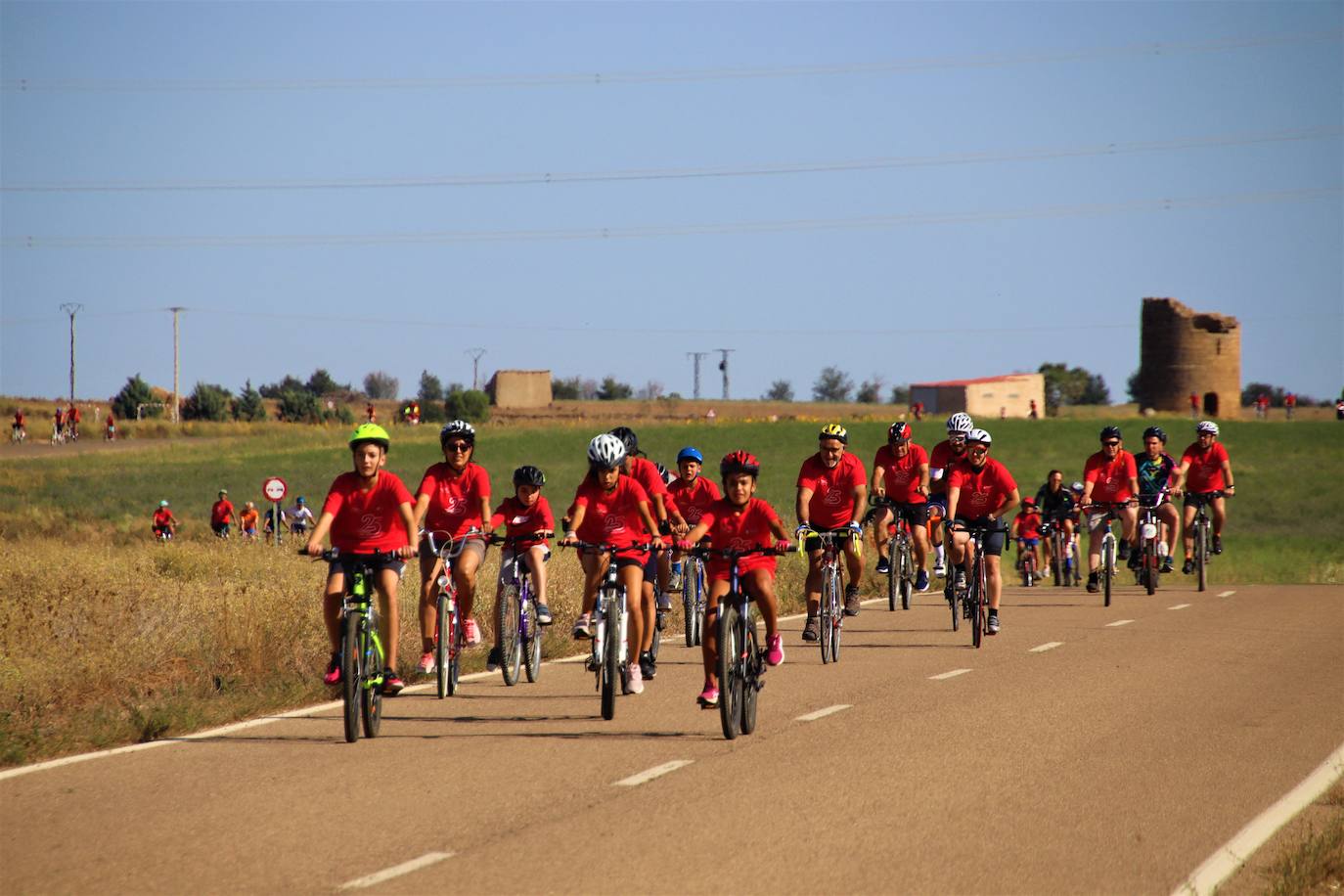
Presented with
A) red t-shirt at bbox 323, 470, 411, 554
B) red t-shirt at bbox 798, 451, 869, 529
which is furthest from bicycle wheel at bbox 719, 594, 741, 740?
red t-shirt at bbox 798, 451, 869, 529

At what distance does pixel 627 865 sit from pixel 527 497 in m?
6.63

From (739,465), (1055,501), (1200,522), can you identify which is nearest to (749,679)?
(739,465)

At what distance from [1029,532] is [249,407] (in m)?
122

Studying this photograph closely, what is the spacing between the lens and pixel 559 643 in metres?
17.0

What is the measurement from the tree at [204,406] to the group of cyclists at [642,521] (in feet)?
405

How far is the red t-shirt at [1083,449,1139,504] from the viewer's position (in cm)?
2238

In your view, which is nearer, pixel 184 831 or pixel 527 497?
pixel 184 831

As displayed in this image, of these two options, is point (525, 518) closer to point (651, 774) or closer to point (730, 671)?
point (730, 671)

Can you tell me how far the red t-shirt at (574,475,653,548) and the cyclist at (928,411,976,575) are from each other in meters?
5.52

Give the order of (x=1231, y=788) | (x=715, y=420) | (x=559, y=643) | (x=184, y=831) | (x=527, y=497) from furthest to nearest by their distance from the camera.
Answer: (x=715, y=420) < (x=559, y=643) < (x=527, y=497) < (x=1231, y=788) < (x=184, y=831)

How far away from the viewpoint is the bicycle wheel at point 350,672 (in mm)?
10641

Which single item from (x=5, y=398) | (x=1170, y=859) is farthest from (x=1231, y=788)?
(x=5, y=398)

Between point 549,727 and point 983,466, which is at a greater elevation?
point 983,466

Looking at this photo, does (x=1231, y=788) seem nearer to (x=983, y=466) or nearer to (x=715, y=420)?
(x=983, y=466)
